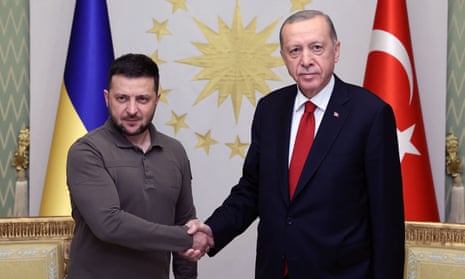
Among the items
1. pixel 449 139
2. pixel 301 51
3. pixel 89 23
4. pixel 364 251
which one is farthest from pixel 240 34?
pixel 364 251

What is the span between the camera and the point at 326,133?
2449 millimetres

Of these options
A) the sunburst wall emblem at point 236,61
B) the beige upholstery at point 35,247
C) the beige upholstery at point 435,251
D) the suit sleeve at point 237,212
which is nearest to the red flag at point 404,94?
the beige upholstery at point 435,251

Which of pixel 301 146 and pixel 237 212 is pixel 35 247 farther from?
pixel 301 146

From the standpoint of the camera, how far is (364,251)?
2.43m

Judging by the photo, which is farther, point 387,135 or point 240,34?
point 240,34

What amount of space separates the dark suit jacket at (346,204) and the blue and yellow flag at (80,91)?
5.74 ft

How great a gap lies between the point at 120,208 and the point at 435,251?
1.48 m

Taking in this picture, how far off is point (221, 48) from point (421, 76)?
A: 49.0 inches

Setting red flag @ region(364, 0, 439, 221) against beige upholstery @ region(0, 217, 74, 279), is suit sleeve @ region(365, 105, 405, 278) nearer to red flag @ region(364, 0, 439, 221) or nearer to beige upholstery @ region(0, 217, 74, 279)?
red flag @ region(364, 0, 439, 221)

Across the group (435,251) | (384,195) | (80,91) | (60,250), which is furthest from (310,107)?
(80,91)

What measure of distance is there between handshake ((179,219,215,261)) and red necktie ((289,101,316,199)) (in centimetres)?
45

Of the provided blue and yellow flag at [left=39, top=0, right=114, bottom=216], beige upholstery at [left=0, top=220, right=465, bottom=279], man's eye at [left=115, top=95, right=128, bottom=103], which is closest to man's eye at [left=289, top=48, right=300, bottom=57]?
man's eye at [left=115, top=95, right=128, bottom=103]

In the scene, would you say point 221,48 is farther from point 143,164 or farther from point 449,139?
point 143,164

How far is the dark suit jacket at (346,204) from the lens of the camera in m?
2.39
